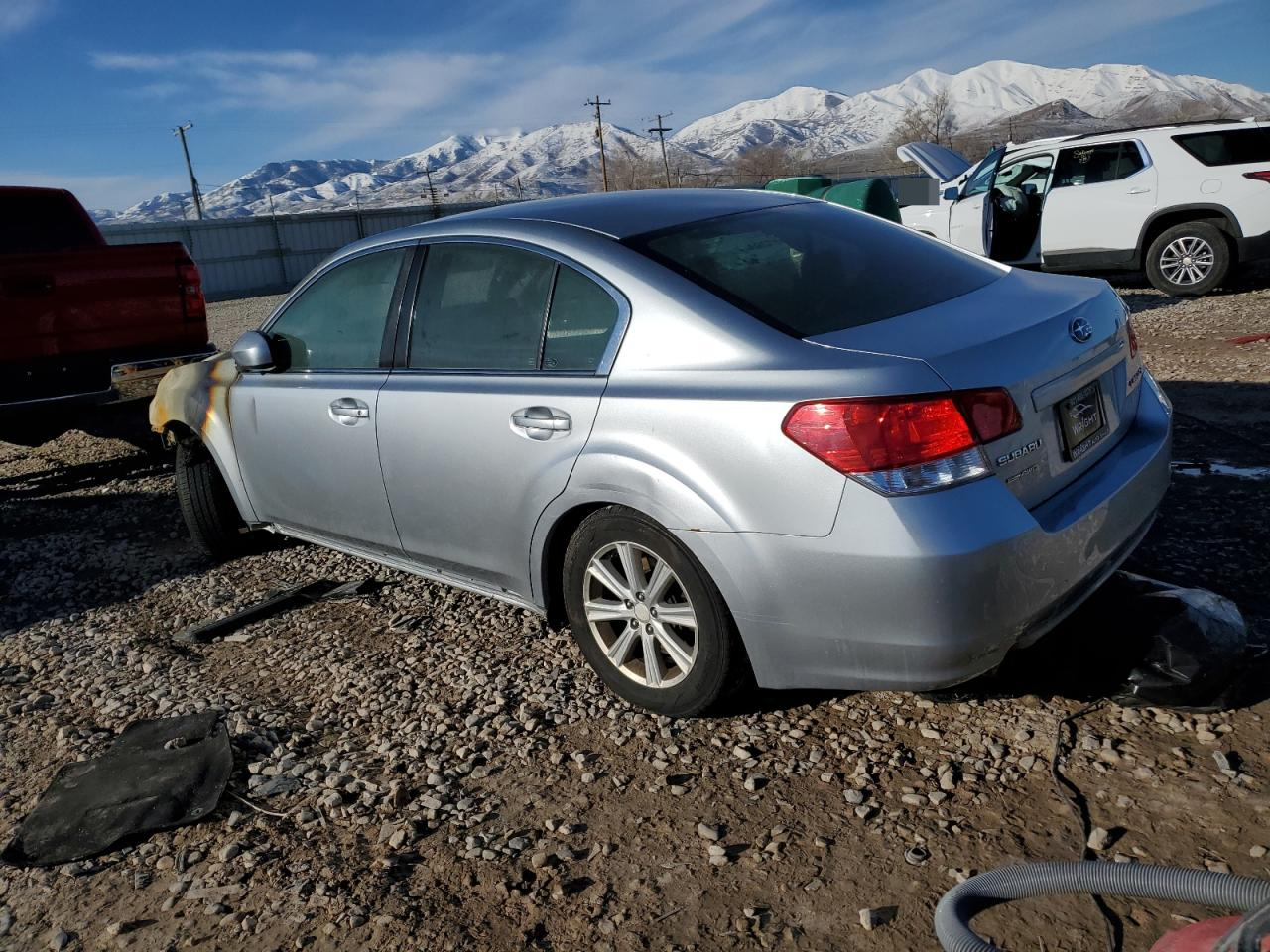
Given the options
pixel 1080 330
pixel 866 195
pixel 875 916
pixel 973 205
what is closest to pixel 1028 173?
pixel 973 205

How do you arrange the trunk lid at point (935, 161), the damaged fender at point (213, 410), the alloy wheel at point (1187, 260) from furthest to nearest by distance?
the trunk lid at point (935, 161)
the alloy wheel at point (1187, 260)
the damaged fender at point (213, 410)

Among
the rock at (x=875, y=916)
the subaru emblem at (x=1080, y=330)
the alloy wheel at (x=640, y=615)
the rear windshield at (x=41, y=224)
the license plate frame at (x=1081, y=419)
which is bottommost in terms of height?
the rock at (x=875, y=916)

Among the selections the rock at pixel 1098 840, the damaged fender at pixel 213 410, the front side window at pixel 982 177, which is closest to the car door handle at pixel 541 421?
the rock at pixel 1098 840

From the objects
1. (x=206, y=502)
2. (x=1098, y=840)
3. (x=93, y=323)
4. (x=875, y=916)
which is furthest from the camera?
(x=93, y=323)

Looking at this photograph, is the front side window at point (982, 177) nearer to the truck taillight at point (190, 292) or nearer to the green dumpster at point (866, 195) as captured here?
the green dumpster at point (866, 195)

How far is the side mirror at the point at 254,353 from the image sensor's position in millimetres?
4227

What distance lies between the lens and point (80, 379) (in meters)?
6.35

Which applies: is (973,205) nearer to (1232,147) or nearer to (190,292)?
(1232,147)

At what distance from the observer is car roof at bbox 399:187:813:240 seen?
131 inches

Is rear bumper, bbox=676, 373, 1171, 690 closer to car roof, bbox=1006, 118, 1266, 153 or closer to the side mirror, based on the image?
the side mirror

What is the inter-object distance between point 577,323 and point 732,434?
0.80m

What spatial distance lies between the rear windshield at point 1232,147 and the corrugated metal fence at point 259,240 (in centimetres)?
2953

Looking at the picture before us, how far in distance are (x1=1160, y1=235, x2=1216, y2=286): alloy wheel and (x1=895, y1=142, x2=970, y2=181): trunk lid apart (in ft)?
8.23

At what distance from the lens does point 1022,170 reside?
12070mm
